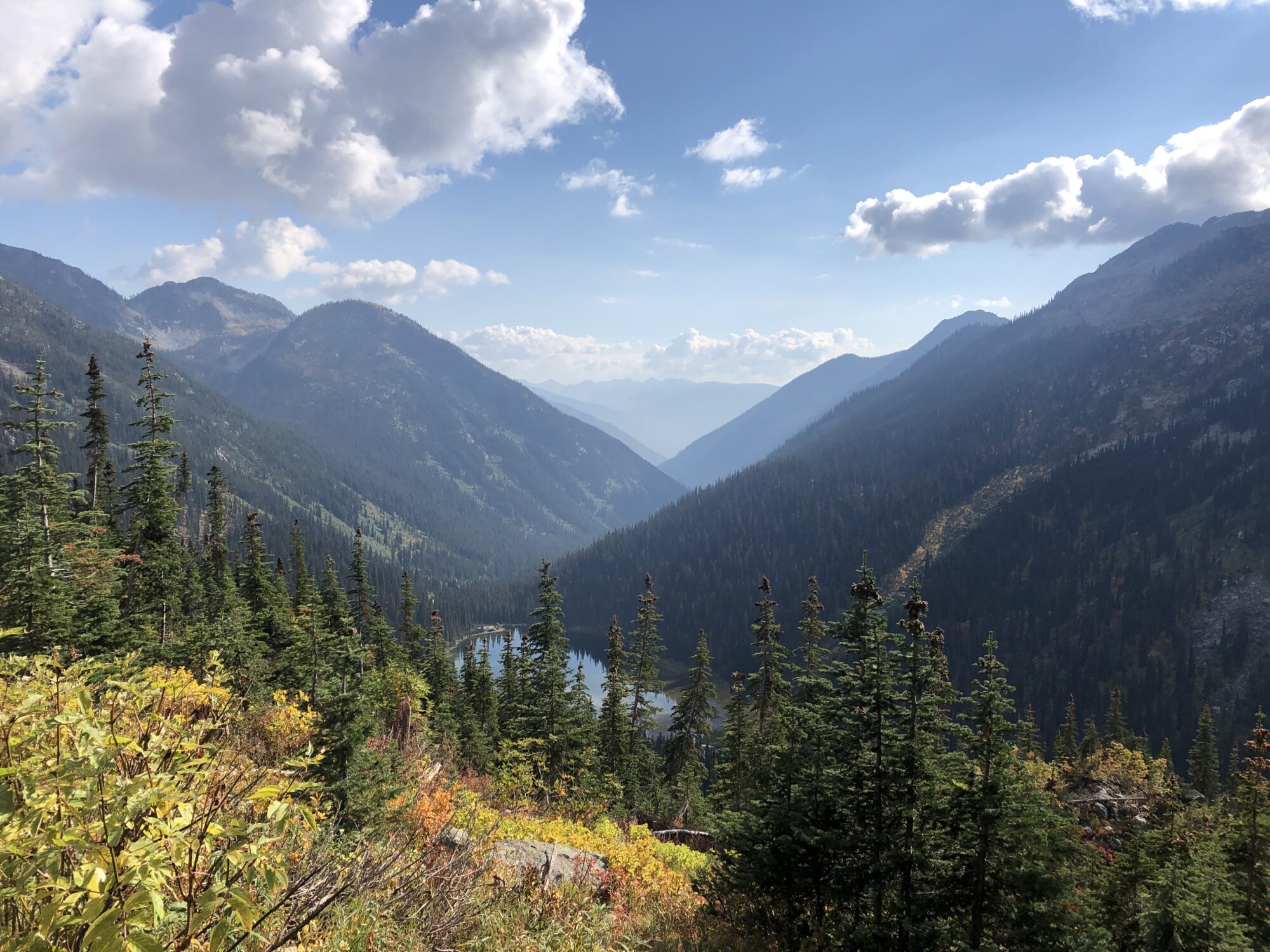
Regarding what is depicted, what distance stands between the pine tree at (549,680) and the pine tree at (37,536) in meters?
19.6

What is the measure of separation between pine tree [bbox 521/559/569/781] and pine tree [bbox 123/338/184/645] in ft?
60.3

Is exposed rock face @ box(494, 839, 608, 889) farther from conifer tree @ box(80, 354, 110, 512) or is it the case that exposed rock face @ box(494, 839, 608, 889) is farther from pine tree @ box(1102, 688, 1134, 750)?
pine tree @ box(1102, 688, 1134, 750)

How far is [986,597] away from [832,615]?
39.2 m

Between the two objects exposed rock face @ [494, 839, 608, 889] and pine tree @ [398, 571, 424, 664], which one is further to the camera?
pine tree @ [398, 571, 424, 664]

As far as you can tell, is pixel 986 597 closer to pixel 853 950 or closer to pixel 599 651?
pixel 599 651

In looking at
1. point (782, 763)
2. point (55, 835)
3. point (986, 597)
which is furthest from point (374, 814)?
point (986, 597)

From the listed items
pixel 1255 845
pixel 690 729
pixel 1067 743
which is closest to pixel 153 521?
pixel 690 729

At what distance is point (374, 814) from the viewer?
13773 millimetres

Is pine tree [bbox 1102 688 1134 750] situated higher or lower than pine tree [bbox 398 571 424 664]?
lower

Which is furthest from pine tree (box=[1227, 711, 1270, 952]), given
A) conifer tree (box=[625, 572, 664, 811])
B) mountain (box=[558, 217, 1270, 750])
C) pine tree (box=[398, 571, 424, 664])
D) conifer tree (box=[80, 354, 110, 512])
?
mountain (box=[558, 217, 1270, 750])

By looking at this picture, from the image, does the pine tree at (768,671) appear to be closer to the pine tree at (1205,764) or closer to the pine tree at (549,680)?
the pine tree at (549,680)

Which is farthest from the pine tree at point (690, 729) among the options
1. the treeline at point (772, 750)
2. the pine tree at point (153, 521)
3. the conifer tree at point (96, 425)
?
the conifer tree at point (96, 425)

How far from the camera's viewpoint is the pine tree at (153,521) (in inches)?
1164

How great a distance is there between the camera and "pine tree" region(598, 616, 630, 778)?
3725 centimetres
